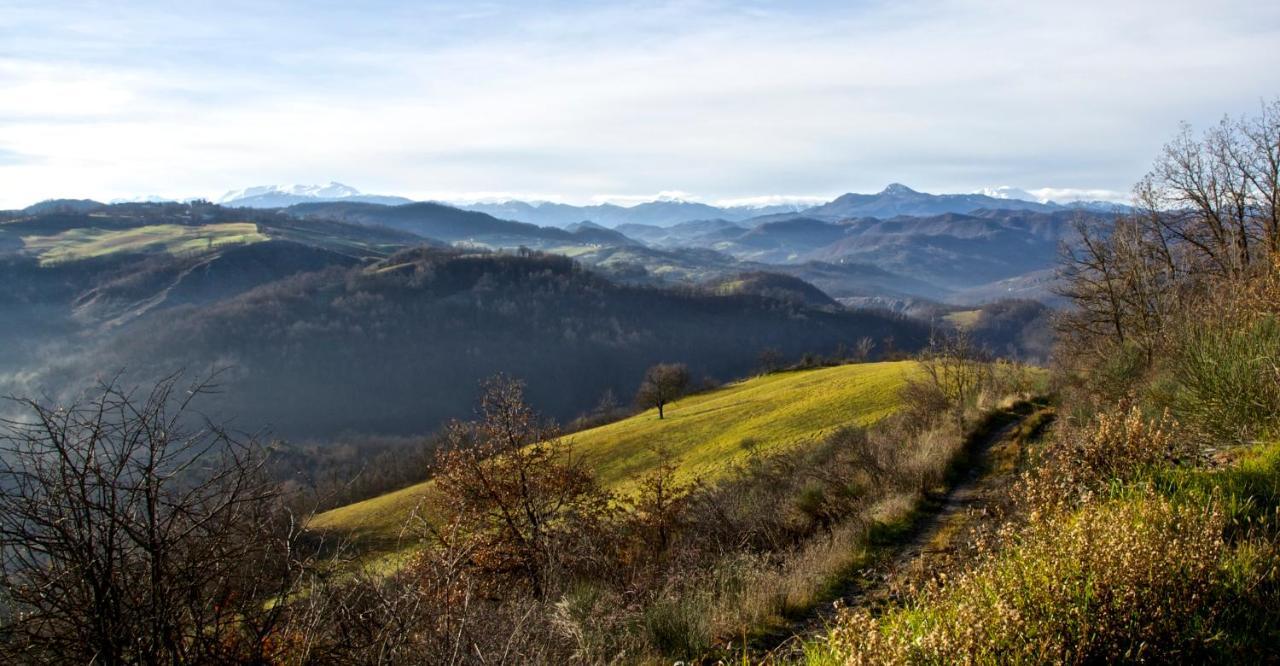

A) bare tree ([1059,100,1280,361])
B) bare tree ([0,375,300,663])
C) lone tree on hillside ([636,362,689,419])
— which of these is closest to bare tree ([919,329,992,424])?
bare tree ([1059,100,1280,361])

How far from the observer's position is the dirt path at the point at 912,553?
257 inches

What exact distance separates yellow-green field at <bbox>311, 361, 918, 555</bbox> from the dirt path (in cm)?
1777

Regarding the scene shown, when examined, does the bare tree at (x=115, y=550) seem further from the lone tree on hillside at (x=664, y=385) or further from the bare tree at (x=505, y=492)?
the lone tree on hillside at (x=664, y=385)

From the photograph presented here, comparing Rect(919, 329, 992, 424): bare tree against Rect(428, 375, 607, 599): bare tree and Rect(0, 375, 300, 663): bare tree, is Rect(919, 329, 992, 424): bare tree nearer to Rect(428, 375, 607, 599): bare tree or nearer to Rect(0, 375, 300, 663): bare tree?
Rect(428, 375, 607, 599): bare tree

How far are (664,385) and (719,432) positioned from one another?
64.7 ft

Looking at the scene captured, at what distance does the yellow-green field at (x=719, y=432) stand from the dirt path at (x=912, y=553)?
1777 cm

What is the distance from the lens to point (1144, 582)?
3.70 m

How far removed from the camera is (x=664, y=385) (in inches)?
2441

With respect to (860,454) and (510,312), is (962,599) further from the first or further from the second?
(510,312)

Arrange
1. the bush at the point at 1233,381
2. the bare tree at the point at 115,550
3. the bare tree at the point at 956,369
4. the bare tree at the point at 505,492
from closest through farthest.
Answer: the bare tree at the point at 115,550 < the bush at the point at 1233,381 < the bare tree at the point at 505,492 < the bare tree at the point at 956,369

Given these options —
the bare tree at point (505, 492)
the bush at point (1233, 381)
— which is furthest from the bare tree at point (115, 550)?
the bush at point (1233, 381)

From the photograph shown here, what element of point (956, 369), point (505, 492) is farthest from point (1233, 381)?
point (956, 369)

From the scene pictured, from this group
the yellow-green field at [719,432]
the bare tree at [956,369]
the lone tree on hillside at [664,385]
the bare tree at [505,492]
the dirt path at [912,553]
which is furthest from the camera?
the lone tree on hillside at [664,385]

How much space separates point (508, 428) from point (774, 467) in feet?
40.5
